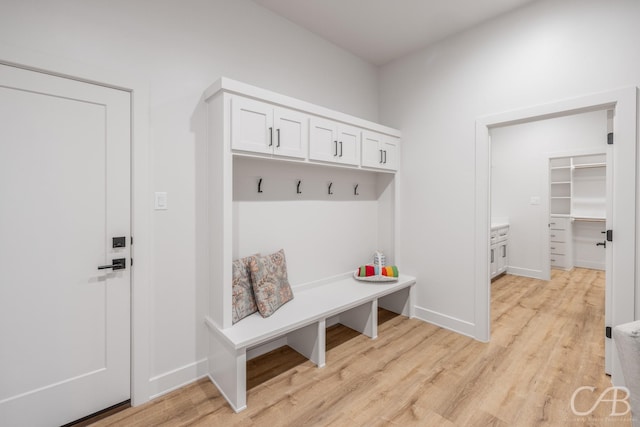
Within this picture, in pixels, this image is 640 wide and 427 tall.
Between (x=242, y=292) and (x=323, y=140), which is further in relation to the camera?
(x=323, y=140)

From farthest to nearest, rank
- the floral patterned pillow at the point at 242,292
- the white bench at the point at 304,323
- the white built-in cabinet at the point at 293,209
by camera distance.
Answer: the floral patterned pillow at the point at 242,292 < the white built-in cabinet at the point at 293,209 < the white bench at the point at 304,323

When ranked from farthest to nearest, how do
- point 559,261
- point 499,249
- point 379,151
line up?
point 559,261 < point 499,249 < point 379,151

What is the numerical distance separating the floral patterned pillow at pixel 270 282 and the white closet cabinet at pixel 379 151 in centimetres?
131

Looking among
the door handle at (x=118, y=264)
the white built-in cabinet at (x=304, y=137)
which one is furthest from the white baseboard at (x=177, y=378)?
the white built-in cabinet at (x=304, y=137)

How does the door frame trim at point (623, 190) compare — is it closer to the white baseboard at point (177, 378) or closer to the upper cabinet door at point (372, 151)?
the upper cabinet door at point (372, 151)

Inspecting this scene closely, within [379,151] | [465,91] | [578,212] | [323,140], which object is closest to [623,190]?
[465,91]

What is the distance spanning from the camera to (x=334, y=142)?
2629 mm

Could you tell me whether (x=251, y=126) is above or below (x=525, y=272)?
above

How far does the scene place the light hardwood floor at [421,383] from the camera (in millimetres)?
1761

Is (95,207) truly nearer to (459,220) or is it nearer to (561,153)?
(459,220)

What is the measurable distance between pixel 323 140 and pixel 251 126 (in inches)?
27.9

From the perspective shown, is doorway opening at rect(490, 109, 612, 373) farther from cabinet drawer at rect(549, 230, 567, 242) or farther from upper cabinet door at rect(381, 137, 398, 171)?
upper cabinet door at rect(381, 137, 398, 171)

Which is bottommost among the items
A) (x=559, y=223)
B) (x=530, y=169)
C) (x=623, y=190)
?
(x=559, y=223)

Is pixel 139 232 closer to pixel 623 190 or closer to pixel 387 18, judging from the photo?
pixel 387 18
